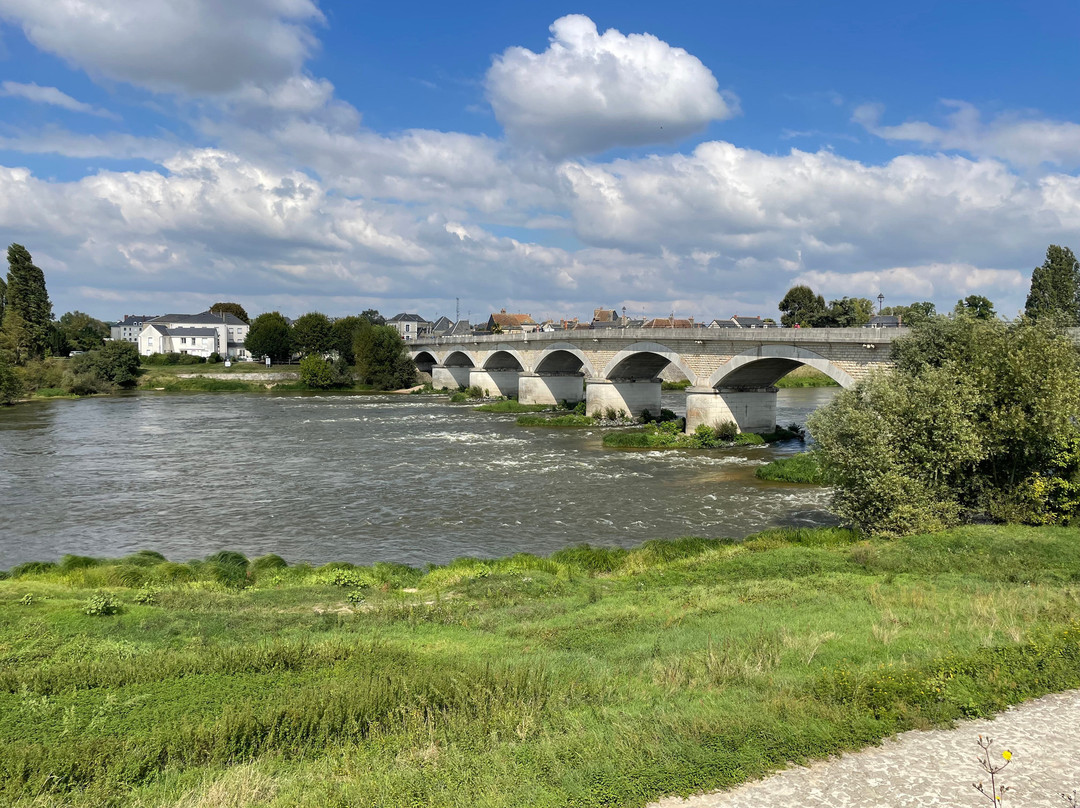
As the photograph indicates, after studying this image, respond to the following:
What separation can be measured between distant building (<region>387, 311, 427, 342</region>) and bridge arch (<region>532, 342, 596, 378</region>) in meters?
98.8

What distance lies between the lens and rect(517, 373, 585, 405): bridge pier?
6625 cm

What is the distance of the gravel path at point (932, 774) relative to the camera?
6.14m

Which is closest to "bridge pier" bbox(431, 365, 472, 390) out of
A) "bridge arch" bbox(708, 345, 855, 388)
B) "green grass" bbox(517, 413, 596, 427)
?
"green grass" bbox(517, 413, 596, 427)

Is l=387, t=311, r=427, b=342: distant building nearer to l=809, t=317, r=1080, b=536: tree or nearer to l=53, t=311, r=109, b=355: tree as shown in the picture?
l=53, t=311, r=109, b=355: tree

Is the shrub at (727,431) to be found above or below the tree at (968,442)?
below

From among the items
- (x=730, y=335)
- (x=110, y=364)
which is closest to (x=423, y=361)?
(x=110, y=364)

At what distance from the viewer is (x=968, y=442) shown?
1809 cm

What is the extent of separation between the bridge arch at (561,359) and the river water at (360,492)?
1083 centimetres

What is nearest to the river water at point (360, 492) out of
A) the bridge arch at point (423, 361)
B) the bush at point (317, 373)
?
the bush at point (317, 373)

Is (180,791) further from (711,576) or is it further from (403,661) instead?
(711,576)

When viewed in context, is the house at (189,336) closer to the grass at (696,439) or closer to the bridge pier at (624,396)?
the bridge pier at (624,396)

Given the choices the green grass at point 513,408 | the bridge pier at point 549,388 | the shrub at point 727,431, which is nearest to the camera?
A: the shrub at point 727,431

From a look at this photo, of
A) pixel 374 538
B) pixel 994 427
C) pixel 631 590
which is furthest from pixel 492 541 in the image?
pixel 994 427

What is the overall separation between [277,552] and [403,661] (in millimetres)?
13206
